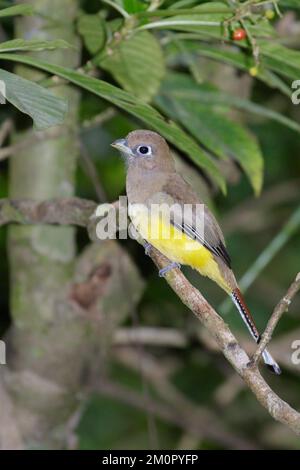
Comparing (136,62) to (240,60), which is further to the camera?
(240,60)

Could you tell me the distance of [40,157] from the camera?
3221 mm

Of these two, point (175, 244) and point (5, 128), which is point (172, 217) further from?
point (5, 128)

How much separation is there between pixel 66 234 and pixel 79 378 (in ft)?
1.98

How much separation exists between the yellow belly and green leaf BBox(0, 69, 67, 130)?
718 millimetres

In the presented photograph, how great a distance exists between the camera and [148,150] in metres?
3.29

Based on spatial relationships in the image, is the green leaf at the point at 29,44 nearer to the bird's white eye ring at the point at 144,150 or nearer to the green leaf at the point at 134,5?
the green leaf at the point at 134,5

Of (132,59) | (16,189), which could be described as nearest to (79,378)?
(16,189)

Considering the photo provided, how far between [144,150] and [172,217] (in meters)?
0.40

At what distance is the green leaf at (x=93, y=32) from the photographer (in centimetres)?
286

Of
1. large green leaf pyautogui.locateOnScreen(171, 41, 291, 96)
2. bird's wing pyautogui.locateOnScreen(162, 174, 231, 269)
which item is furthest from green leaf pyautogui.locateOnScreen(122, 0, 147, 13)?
bird's wing pyautogui.locateOnScreen(162, 174, 231, 269)

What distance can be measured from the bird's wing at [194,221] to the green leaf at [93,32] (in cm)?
62

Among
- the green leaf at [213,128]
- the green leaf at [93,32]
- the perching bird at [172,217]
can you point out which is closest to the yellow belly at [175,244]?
the perching bird at [172,217]

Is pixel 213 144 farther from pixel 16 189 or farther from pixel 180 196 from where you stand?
pixel 16 189

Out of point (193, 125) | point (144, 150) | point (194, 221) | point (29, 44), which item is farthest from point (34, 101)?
point (193, 125)
